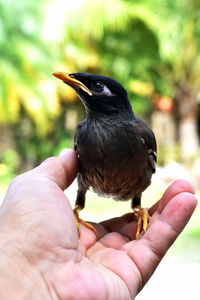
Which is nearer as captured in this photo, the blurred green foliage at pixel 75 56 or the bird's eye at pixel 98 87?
the bird's eye at pixel 98 87

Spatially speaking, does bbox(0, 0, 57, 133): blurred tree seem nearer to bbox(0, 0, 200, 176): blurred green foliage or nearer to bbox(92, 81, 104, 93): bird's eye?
bbox(0, 0, 200, 176): blurred green foliage

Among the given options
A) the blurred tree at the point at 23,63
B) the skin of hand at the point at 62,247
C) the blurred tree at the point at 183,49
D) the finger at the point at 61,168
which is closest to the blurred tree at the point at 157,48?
the blurred tree at the point at 183,49

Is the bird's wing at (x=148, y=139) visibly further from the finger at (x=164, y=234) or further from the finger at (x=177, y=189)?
the finger at (x=164, y=234)

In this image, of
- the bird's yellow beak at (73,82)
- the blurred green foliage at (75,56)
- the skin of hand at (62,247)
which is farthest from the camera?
the blurred green foliage at (75,56)

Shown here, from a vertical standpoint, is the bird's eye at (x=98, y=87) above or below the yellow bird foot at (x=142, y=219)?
above

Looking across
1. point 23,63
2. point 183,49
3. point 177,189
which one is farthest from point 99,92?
point 183,49
